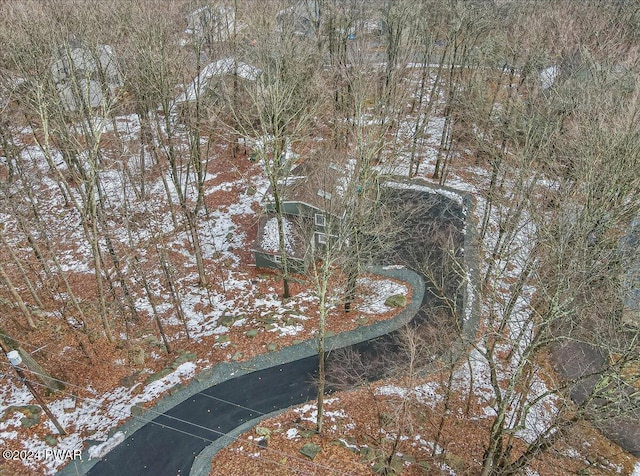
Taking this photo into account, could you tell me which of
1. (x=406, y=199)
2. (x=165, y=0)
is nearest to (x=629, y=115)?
(x=406, y=199)

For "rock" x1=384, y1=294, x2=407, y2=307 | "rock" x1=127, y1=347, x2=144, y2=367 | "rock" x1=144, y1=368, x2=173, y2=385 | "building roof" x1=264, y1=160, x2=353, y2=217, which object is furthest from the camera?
"rock" x1=384, y1=294, x2=407, y2=307

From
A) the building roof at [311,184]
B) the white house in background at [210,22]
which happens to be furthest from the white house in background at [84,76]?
the building roof at [311,184]

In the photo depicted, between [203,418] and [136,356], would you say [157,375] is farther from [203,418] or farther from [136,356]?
[203,418]

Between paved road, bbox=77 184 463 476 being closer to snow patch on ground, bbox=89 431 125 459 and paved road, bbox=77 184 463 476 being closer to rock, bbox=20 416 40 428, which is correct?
snow patch on ground, bbox=89 431 125 459

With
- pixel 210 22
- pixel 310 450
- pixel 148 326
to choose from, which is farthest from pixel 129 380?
pixel 210 22

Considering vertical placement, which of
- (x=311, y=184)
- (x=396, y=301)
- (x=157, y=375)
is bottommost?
(x=157, y=375)

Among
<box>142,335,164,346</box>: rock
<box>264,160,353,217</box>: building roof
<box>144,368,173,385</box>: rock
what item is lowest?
<box>144,368,173,385</box>: rock

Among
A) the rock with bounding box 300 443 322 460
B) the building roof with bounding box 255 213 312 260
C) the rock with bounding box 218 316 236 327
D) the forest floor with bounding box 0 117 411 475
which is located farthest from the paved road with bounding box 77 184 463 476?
the building roof with bounding box 255 213 312 260
